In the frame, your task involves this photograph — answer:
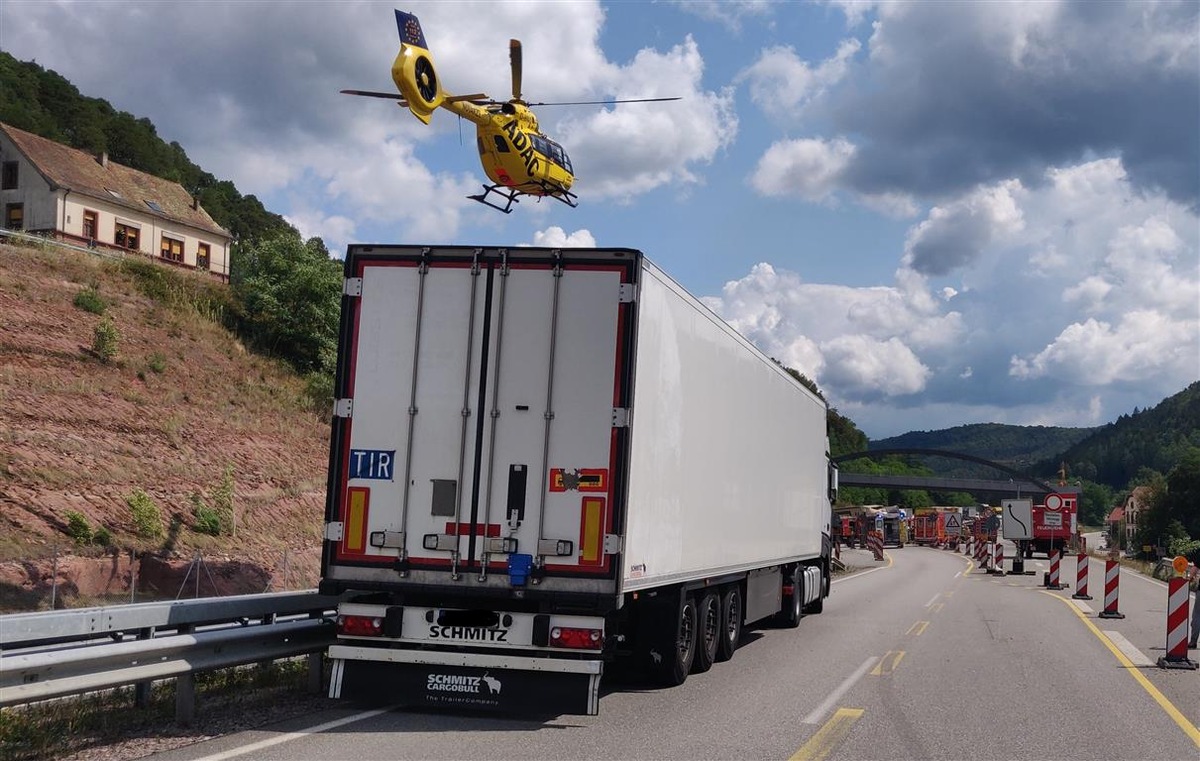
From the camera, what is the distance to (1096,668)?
1309 centimetres

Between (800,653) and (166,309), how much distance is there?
91.6 ft

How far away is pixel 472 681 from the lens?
8.88 metres

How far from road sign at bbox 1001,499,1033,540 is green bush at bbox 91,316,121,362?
113 ft

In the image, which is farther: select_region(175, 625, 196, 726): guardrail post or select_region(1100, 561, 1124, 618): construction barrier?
select_region(1100, 561, 1124, 618): construction barrier

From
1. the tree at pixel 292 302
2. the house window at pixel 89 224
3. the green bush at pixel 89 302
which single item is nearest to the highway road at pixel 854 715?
the green bush at pixel 89 302

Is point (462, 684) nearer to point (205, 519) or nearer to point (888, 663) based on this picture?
point (888, 663)

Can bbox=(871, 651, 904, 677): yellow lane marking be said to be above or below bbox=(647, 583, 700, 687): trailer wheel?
below

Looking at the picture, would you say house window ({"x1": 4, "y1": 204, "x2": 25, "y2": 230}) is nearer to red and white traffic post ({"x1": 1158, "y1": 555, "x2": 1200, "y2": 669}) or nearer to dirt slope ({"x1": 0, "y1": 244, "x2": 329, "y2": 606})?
dirt slope ({"x1": 0, "y1": 244, "x2": 329, "y2": 606})

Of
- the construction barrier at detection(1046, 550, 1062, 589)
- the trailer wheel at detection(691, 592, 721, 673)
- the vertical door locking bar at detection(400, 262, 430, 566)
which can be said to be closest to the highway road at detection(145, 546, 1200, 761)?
the trailer wheel at detection(691, 592, 721, 673)

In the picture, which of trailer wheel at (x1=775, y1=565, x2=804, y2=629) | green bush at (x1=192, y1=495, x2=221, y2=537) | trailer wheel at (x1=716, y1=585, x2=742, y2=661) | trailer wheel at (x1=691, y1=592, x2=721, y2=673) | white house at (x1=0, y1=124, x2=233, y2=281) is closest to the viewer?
trailer wheel at (x1=691, y1=592, x2=721, y2=673)

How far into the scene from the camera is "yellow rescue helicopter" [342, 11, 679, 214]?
2666 cm

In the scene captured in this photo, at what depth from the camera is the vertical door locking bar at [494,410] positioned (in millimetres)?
9117

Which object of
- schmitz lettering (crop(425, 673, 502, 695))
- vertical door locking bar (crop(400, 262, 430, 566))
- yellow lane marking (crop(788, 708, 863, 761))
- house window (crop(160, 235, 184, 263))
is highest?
house window (crop(160, 235, 184, 263))

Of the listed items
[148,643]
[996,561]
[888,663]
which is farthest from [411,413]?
[996,561]
